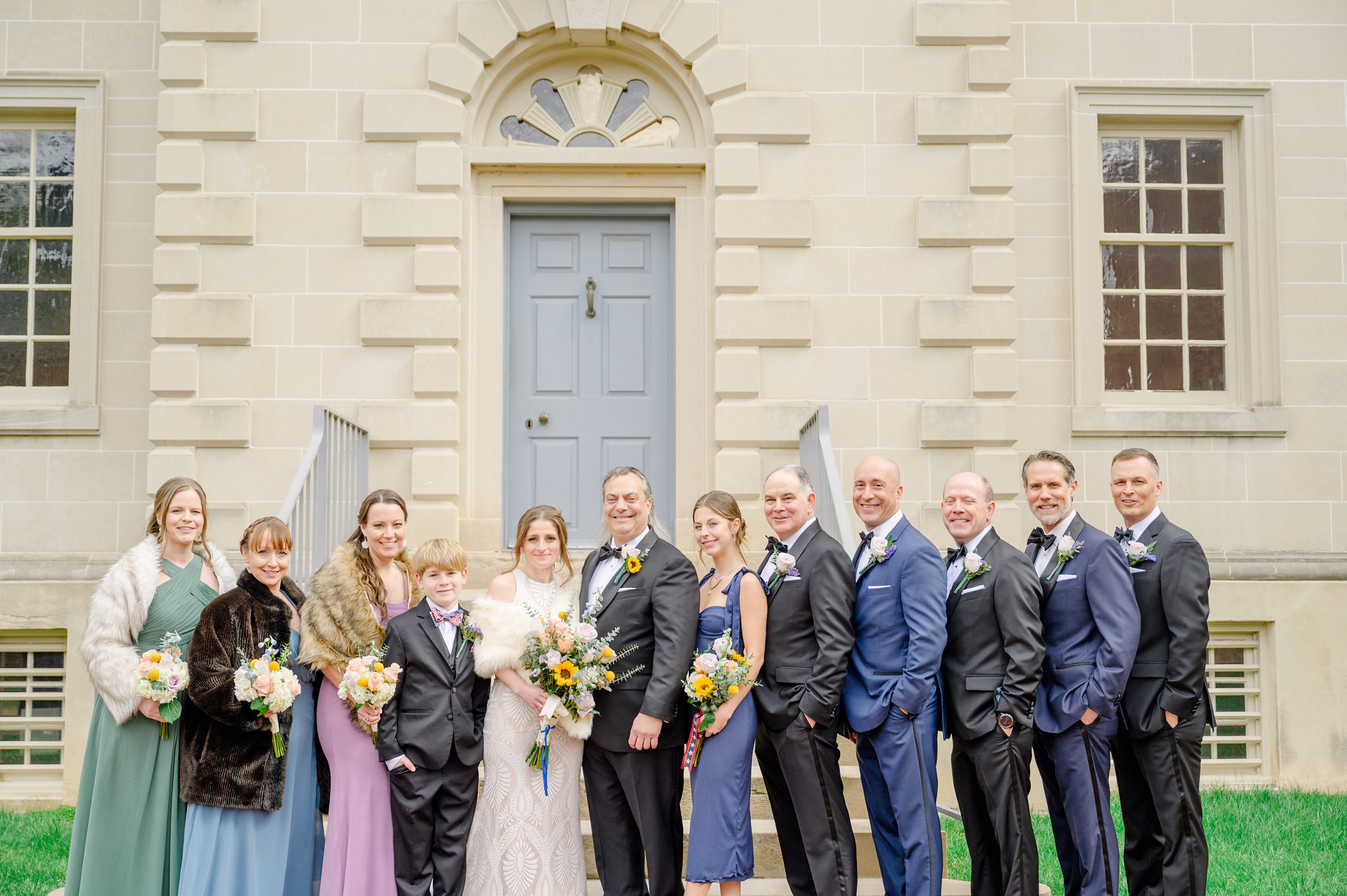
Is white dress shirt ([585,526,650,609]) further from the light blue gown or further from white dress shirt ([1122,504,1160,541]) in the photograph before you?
white dress shirt ([1122,504,1160,541])

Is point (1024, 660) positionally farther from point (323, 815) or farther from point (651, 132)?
point (651, 132)

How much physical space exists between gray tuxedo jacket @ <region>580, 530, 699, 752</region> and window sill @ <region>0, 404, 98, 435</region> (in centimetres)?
499

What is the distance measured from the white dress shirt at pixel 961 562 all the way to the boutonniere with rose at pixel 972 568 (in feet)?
0.13

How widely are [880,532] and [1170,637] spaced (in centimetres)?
126

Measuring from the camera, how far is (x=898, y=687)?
444 cm

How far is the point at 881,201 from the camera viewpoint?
24.1 ft

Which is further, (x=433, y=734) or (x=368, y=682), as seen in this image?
(x=433, y=734)

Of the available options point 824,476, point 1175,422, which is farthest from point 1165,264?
point 824,476

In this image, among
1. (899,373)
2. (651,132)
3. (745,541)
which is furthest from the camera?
(651,132)

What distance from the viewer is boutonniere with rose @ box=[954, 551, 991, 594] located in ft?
15.1

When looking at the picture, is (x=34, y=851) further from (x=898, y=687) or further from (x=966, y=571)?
(x=966, y=571)

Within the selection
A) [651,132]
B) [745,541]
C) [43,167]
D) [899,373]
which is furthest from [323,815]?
[43,167]

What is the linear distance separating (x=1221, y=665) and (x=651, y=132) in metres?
5.43

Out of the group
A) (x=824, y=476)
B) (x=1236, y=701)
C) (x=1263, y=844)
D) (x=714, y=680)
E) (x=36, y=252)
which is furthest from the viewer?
(x=36, y=252)
